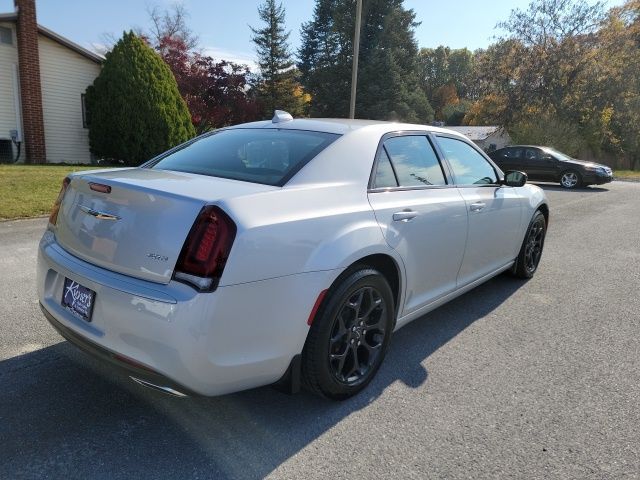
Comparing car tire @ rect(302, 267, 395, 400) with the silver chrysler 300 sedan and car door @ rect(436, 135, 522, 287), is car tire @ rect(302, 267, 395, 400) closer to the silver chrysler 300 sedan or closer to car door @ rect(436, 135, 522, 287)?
the silver chrysler 300 sedan

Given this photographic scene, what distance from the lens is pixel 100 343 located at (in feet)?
7.61

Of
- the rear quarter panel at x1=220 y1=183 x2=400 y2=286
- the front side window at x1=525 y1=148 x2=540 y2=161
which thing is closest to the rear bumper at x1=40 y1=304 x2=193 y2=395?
the rear quarter panel at x1=220 y1=183 x2=400 y2=286

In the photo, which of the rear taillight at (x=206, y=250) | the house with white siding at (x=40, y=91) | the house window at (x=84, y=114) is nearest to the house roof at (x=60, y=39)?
the house with white siding at (x=40, y=91)

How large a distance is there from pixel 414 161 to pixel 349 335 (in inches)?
54.0

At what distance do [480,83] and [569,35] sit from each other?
20.6 ft

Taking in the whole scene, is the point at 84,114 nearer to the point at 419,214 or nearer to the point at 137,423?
the point at 419,214

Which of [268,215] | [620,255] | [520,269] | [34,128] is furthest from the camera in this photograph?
[34,128]

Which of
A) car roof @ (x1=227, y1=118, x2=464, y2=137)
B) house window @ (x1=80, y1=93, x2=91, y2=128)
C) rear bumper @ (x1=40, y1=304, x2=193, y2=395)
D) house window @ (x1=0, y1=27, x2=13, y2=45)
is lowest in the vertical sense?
rear bumper @ (x1=40, y1=304, x2=193, y2=395)

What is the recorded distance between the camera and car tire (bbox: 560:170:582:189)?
16.8 meters

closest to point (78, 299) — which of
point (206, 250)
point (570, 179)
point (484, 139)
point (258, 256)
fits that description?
point (206, 250)

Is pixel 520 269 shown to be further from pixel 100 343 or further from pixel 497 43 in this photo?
pixel 497 43

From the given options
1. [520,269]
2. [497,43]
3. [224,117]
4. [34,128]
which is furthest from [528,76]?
[520,269]

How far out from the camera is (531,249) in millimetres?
5238

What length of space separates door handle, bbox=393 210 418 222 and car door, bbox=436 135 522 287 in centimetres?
80
